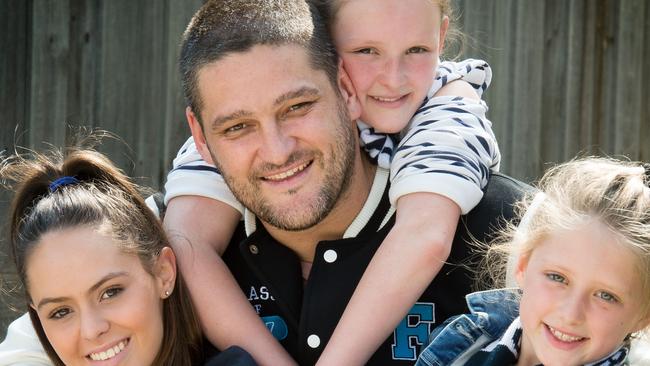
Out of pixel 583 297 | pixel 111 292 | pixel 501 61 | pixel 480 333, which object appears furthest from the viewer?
pixel 501 61

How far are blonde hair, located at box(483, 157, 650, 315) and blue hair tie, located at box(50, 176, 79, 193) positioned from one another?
1249 mm

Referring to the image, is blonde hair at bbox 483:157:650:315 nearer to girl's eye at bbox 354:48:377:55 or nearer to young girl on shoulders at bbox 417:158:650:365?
young girl on shoulders at bbox 417:158:650:365

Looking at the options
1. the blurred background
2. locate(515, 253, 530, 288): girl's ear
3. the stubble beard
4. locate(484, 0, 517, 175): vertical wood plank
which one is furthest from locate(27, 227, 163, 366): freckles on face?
locate(484, 0, 517, 175): vertical wood plank

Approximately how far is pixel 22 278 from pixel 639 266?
1.67 meters

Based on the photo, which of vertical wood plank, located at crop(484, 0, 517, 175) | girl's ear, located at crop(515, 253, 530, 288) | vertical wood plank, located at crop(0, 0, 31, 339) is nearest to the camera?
girl's ear, located at crop(515, 253, 530, 288)

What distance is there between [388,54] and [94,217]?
3.18ft

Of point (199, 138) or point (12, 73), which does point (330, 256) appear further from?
point (12, 73)

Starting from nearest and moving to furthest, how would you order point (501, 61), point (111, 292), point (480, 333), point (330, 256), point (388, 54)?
point (480, 333), point (111, 292), point (330, 256), point (388, 54), point (501, 61)

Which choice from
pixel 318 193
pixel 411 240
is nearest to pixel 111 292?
pixel 318 193

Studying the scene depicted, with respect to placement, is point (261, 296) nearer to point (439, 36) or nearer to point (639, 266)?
point (439, 36)

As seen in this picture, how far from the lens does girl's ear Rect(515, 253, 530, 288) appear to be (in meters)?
2.79

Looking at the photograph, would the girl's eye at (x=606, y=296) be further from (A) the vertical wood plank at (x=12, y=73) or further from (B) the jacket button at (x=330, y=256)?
(A) the vertical wood plank at (x=12, y=73)

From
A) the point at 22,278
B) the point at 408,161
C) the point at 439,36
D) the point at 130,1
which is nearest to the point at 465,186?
the point at 408,161

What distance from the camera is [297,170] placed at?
3.24 m
